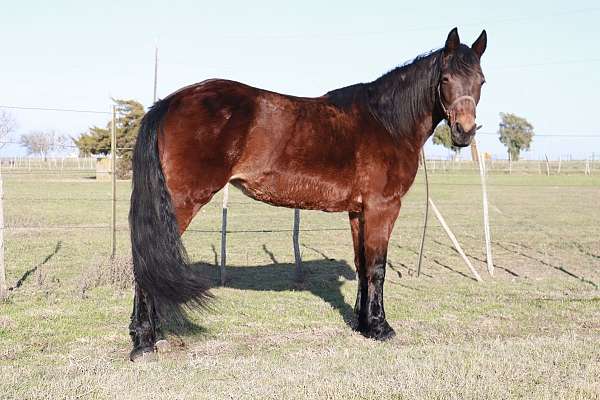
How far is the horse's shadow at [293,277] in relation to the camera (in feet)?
25.6

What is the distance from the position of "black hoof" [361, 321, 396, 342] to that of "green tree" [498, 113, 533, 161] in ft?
239

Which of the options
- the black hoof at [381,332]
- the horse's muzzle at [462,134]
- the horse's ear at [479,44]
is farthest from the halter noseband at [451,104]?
the black hoof at [381,332]

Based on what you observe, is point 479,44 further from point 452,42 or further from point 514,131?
point 514,131

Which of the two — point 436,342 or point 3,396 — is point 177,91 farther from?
point 436,342

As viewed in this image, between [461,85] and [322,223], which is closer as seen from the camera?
[461,85]

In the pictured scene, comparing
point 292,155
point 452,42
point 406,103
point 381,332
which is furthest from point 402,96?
point 381,332

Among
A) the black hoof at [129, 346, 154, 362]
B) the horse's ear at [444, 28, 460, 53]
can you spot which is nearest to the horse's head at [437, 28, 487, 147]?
the horse's ear at [444, 28, 460, 53]

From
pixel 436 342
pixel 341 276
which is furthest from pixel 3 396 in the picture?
pixel 341 276

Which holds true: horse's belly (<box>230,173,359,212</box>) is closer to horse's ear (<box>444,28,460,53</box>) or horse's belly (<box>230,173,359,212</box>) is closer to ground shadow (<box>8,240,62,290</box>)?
horse's ear (<box>444,28,460,53</box>)

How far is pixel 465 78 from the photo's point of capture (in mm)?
5008

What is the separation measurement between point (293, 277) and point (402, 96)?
14.5 feet

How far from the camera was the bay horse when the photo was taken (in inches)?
173

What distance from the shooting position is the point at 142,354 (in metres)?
4.59

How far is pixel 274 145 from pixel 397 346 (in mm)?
2176
